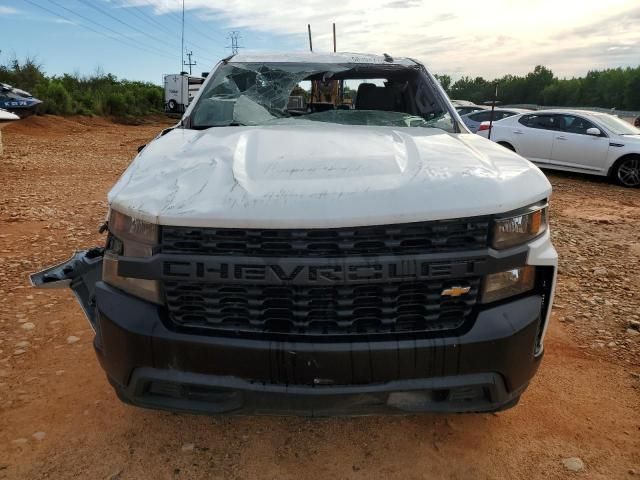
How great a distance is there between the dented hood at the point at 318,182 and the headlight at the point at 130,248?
55 mm

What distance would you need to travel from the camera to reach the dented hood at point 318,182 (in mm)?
1845

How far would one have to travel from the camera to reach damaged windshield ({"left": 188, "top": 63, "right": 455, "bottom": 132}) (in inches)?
133

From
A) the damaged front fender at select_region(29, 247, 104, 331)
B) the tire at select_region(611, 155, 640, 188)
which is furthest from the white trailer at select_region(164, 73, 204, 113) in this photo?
the damaged front fender at select_region(29, 247, 104, 331)

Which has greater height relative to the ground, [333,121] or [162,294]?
[333,121]

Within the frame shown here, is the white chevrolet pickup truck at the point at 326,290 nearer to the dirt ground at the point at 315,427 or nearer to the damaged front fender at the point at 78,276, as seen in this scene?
the dirt ground at the point at 315,427

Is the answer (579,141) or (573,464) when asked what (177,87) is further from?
(573,464)

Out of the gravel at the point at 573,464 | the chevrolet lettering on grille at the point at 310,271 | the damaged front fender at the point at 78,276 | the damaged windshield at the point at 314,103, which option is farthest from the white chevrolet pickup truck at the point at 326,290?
the damaged windshield at the point at 314,103

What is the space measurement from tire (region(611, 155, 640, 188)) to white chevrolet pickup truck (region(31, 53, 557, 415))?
9.32 meters

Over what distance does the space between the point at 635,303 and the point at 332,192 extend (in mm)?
3462

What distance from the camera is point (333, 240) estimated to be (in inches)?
73.0

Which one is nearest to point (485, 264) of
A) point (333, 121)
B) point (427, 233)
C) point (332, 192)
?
point (427, 233)

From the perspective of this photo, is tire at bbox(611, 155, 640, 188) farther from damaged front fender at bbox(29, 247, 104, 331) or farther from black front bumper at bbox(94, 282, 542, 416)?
damaged front fender at bbox(29, 247, 104, 331)

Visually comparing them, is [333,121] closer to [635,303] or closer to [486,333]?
[486,333]

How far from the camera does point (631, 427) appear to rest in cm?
260
